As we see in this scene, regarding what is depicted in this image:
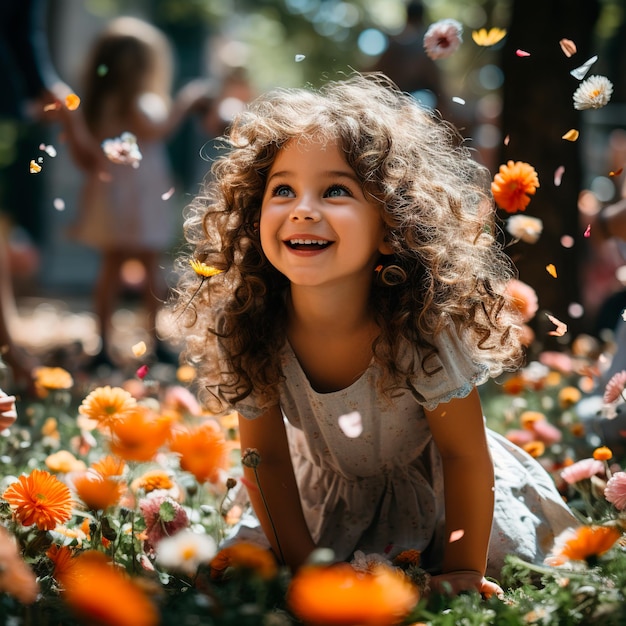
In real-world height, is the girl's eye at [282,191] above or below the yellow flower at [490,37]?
below

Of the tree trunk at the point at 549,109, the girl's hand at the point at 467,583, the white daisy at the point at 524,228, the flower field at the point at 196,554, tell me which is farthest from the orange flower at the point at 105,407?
the tree trunk at the point at 549,109

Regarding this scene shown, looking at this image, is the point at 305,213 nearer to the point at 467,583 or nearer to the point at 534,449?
the point at 467,583

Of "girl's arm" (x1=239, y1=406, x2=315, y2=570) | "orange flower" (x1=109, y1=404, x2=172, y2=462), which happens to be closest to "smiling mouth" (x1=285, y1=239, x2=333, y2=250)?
"girl's arm" (x1=239, y1=406, x2=315, y2=570)

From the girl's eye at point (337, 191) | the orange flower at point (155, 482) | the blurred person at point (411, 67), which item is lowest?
the orange flower at point (155, 482)

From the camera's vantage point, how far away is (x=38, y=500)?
1.64 metres

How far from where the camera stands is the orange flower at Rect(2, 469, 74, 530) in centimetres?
163

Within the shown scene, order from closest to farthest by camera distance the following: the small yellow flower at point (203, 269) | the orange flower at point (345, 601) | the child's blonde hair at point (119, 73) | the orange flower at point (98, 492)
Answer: the orange flower at point (345, 601) < the orange flower at point (98, 492) < the small yellow flower at point (203, 269) < the child's blonde hair at point (119, 73)

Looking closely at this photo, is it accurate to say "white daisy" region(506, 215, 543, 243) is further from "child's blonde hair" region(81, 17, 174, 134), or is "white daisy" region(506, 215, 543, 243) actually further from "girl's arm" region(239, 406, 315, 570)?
"child's blonde hair" region(81, 17, 174, 134)

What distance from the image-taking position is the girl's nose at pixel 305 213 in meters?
1.73

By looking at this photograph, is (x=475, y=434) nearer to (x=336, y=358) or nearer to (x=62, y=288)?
(x=336, y=358)

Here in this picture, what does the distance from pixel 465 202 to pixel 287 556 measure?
838 millimetres

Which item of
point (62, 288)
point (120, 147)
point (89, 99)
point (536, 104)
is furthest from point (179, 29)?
point (120, 147)

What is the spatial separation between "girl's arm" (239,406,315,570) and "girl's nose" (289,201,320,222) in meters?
0.44

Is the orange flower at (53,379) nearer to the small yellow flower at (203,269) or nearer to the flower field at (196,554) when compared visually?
the flower field at (196,554)
